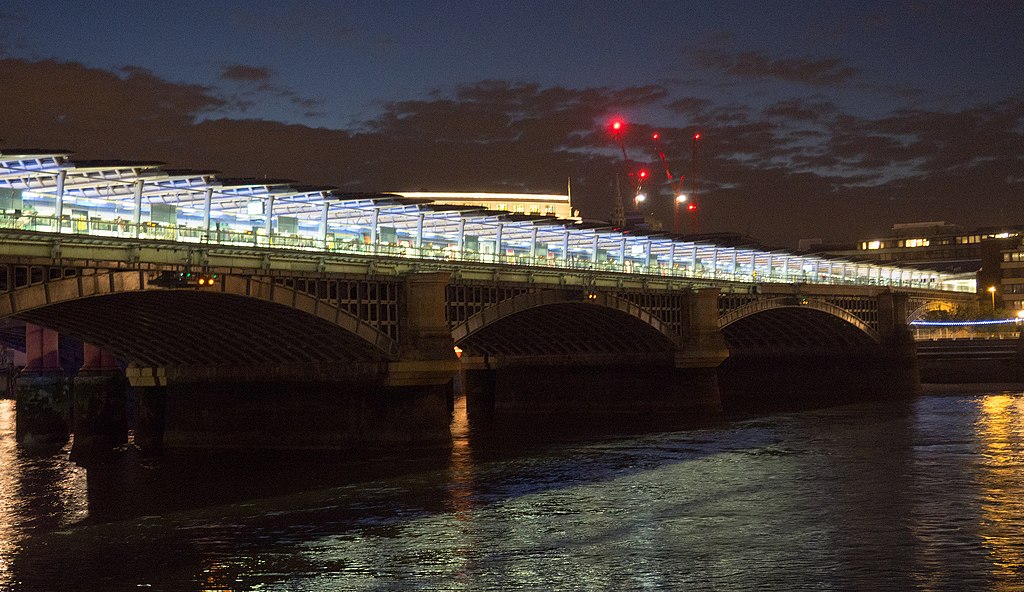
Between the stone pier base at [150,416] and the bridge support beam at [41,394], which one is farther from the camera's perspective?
the bridge support beam at [41,394]

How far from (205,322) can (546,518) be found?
23.3 metres

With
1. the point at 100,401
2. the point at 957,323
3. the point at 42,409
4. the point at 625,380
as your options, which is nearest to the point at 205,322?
the point at 100,401

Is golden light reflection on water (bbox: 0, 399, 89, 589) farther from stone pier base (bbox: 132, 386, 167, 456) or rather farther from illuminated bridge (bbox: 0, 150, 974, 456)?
illuminated bridge (bbox: 0, 150, 974, 456)

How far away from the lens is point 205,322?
52.4 m

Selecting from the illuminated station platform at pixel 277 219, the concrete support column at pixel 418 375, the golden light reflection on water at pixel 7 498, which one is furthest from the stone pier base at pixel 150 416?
the concrete support column at pixel 418 375

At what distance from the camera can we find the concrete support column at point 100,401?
204ft

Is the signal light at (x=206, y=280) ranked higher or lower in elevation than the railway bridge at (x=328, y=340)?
higher

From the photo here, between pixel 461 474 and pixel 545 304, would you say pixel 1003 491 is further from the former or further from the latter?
pixel 545 304

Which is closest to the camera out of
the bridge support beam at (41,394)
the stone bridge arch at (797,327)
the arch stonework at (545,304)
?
the arch stonework at (545,304)

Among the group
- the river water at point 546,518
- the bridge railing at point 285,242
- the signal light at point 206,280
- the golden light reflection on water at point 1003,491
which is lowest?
the river water at point 546,518

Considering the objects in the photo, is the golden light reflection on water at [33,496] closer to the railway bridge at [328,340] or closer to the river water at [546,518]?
the river water at [546,518]

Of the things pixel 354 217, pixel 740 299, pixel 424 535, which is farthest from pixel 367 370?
pixel 740 299

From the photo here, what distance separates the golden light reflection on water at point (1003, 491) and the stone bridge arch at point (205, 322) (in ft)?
82.2

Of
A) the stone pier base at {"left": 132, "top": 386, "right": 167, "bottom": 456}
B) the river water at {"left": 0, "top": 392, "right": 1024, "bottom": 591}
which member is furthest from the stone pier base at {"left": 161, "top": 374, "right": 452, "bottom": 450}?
the river water at {"left": 0, "top": 392, "right": 1024, "bottom": 591}
